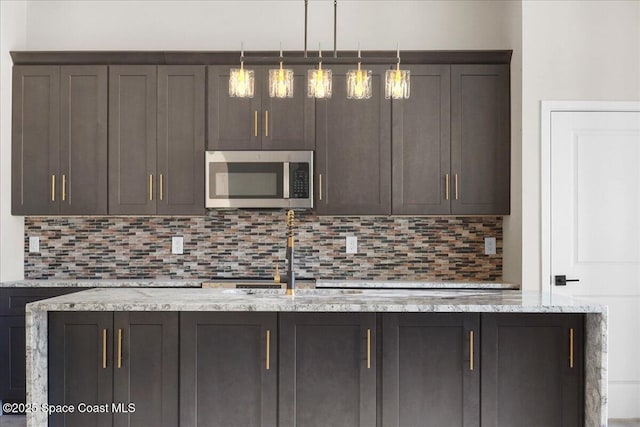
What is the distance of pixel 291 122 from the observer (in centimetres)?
442

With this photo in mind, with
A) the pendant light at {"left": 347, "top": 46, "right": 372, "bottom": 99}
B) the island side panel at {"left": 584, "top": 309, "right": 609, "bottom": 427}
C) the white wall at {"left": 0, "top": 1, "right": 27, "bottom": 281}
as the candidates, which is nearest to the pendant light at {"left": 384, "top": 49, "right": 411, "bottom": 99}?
the pendant light at {"left": 347, "top": 46, "right": 372, "bottom": 99}

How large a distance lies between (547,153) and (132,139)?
296 centimetres

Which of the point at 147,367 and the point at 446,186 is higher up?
the point at 446,186

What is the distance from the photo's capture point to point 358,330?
2748 millimetres

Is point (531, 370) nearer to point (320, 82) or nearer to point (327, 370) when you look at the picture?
point (327, 370)

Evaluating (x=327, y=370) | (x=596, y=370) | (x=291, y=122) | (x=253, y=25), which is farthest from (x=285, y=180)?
Answer: (x=596, y=370)

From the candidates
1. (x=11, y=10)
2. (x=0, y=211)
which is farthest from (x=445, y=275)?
(x=11, y=10)

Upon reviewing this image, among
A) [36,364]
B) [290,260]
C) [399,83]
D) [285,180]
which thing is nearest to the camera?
[36,364]

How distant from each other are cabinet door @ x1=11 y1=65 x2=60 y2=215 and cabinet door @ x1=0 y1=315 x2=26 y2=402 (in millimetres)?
812

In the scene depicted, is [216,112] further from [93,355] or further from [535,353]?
[535,353]

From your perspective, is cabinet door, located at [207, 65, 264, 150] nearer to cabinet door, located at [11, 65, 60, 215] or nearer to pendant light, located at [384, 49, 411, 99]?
cabinet door, located at [11, 65, 60, 215]

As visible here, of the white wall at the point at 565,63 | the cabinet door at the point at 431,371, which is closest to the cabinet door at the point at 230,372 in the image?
the cabinet door at the point at 431,371

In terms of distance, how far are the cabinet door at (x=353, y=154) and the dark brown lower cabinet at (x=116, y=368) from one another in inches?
74.6

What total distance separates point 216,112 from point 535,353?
2791mm
